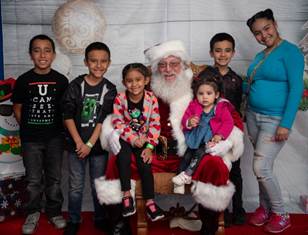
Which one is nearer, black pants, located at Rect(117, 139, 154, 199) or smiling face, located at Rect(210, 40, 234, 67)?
black pants, located at Rect(117, 139, 154, 199)

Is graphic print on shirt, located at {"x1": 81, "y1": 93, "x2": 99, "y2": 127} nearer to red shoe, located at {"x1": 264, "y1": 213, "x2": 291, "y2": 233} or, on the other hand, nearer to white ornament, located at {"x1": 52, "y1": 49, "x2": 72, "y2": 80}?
white ornament, located at {"x1": 52, "y1": 49, "x2": 72, "y2": 80}

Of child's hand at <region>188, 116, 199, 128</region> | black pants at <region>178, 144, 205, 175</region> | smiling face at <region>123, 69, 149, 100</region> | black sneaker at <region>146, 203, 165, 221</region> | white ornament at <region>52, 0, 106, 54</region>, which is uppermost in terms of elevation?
white ornament at <region>52, 0, 106, 54</region>

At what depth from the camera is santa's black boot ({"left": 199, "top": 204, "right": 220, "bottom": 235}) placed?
270 centimetres

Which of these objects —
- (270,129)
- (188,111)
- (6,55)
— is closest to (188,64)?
(188,111)

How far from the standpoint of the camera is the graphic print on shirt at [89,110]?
290cm

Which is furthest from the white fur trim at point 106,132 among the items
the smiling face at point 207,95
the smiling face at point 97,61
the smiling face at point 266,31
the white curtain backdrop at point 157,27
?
the smiling face at point 266,31

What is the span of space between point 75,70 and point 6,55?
68 cm

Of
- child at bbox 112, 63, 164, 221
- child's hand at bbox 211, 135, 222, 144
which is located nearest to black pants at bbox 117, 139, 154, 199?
child at bbox 112, 63, 164, 221

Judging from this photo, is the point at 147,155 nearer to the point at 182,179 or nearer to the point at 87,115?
the point at 182,179

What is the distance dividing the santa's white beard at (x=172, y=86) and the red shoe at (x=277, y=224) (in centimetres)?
119

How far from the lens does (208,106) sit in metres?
2.89

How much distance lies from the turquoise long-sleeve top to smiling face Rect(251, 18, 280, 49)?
0.23 ft

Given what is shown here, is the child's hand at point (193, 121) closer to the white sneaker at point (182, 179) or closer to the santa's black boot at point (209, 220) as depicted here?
the white sneaker at point (182, 179)

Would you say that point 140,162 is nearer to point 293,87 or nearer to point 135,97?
point 135,97
